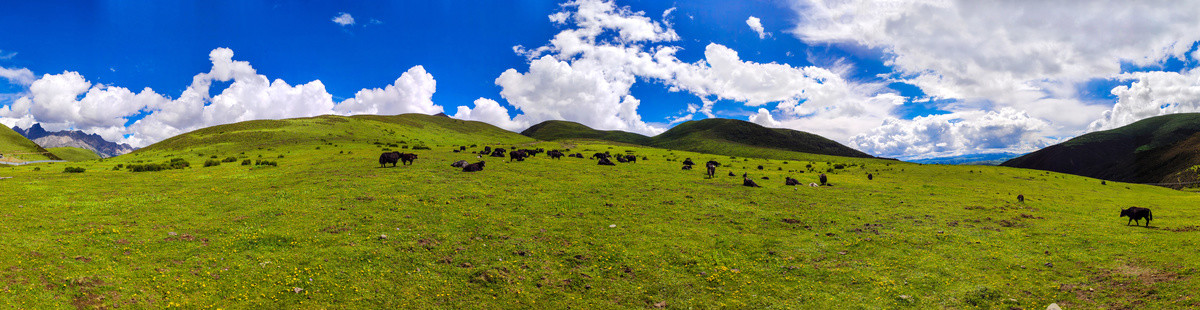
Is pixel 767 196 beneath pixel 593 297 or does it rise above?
above

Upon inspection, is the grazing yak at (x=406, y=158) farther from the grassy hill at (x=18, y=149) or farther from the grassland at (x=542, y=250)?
the grassy hill at (x=18, y=149)

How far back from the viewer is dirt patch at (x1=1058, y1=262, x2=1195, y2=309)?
11367 mm

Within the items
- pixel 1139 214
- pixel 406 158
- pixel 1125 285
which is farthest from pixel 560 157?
pixel 1125 285

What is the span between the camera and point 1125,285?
1244 cm

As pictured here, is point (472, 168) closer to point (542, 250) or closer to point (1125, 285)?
point (542, 250)

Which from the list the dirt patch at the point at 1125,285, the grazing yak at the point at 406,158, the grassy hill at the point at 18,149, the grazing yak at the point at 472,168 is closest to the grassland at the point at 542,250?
the dirt patch at the point at 1125,285

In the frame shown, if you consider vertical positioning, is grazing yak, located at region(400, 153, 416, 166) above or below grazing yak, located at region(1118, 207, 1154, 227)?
above

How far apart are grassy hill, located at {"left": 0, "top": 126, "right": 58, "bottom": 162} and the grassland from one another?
5062 inches

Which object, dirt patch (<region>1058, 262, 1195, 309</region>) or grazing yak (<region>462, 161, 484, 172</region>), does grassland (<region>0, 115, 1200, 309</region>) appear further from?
grazing yak (<region>462, 161, 484, 172</region>)

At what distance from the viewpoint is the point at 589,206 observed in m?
24.1

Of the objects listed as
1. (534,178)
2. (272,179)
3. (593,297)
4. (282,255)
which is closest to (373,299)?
(282,255)

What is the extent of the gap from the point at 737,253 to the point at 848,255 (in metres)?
4.36

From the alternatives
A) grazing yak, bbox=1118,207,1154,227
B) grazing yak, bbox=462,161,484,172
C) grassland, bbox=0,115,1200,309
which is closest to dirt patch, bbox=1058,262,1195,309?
grassland, bbox=0,115,1200,309

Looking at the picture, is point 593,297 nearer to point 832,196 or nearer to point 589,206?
point 589,206
